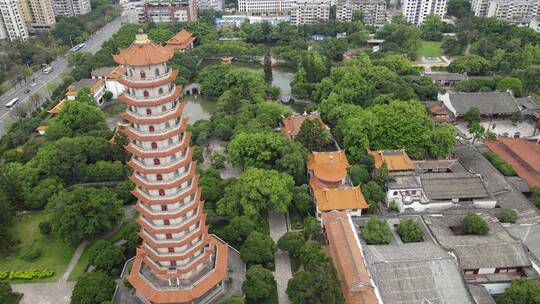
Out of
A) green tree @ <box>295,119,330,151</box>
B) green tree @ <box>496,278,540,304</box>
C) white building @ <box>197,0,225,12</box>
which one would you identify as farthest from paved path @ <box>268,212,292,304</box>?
white building @ <box>197,0,225,12</box>

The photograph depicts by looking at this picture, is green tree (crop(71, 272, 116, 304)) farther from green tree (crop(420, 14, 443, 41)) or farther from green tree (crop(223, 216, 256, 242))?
green tree (crop(420, 14, 443, 41))

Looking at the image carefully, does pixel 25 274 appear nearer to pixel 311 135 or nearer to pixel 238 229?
pixel 238 229

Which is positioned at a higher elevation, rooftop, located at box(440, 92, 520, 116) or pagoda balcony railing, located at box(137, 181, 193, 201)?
pagoda balcony railing, located at box(137, 181, 193, 201)

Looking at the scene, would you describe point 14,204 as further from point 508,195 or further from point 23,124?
point 508,195

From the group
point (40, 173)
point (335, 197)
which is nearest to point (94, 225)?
point (40, 173)

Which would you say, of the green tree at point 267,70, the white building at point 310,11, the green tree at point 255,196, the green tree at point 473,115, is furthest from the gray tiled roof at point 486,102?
the white building at point 310,11
